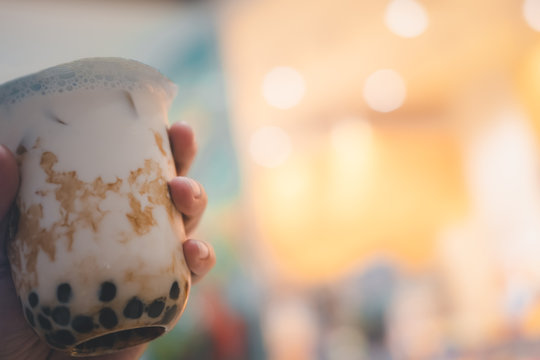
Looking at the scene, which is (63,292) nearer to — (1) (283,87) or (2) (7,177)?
(2) (7,177)

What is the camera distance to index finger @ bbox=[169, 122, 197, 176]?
0.59 m

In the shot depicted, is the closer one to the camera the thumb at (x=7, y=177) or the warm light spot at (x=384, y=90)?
the thumb at (x=7, y=177)

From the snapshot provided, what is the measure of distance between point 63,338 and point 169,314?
92 mm

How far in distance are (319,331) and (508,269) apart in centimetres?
121

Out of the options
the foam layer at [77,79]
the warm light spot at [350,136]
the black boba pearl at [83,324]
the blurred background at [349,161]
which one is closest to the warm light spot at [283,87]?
the blurred background at [349,161]

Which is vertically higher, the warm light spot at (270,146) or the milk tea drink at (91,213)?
the milk tea drink at (91,213)

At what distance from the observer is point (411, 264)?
3.56 m

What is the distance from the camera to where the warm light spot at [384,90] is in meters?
3.46

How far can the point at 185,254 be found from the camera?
0.52m

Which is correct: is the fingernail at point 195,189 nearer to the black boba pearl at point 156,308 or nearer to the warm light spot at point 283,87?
the black boba pearl at point 156,308

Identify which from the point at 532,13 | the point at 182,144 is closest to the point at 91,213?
the point at 182,144

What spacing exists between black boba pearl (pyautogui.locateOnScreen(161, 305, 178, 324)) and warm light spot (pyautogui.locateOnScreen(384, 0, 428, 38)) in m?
2.59

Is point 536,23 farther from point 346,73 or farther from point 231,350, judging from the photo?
point 231,350

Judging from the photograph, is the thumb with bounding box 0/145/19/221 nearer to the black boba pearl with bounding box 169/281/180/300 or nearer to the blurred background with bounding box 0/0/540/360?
the black boba pearl with bounding box 169/281/180/300
